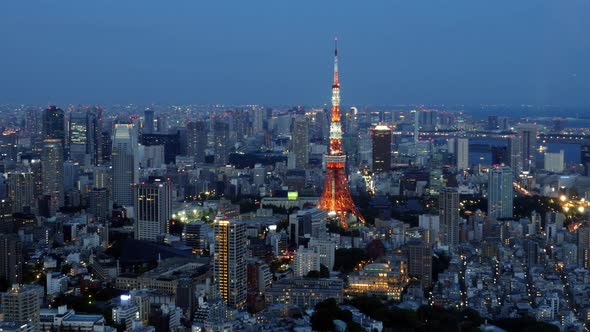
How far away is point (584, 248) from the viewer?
11.9 m

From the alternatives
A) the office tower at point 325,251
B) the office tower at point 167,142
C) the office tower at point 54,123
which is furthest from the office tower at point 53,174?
the office tower at point 325,251

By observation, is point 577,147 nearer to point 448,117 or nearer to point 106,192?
point 448,117

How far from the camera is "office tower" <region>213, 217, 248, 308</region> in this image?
9531 mm

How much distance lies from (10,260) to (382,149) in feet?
45.2

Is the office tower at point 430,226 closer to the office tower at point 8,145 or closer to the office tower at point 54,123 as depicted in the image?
the office tower at point 8,145

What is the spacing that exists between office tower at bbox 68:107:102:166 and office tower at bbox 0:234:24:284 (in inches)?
442

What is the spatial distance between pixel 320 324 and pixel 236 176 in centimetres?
1343

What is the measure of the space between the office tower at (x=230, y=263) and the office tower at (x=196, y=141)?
15.1 meters

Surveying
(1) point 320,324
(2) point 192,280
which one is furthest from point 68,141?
(1) point 320,324

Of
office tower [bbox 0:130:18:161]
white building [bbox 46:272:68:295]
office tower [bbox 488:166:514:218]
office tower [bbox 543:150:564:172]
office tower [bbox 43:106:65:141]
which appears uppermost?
office tower [bbox 43:106:65:141]

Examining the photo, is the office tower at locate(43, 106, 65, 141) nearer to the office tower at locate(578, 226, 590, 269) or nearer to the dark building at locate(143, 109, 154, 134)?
the dark building at locate(143, 109, 154, 134)

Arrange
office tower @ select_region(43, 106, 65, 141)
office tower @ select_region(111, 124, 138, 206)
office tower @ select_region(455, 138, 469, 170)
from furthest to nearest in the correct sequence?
office tower @ select_region(455, 138, 469, 170) → office tower @ select_region(43, 106, 65, 141) → office tower @ select_region(111, 124, 138, 206)

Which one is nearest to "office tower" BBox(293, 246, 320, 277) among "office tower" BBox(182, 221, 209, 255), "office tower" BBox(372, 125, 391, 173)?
"office tower" BBox(182, 221, 209, 255)

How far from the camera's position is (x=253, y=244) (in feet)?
39.6
